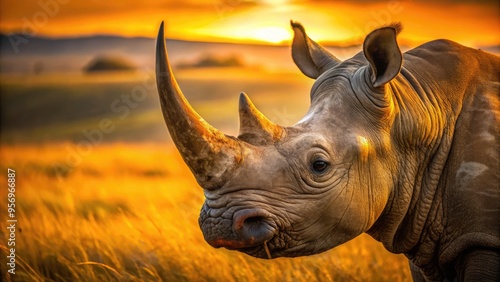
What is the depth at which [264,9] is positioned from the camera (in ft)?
26.3

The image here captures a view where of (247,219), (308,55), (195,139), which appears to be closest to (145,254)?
(308,55)

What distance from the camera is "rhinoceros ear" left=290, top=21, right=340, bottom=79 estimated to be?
5.20m

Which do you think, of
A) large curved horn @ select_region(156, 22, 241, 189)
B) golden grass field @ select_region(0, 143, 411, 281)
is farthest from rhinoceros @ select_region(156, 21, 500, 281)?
golden grass field @ select_region(0, 143, 411, 281)

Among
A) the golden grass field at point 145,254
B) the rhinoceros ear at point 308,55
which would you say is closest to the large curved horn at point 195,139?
the rhinoceros ear at point 308,55

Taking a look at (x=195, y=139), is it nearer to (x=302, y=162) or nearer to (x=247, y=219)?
(x=247, y=219)

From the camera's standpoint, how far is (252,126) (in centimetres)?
428

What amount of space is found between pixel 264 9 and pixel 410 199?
12.1 feet

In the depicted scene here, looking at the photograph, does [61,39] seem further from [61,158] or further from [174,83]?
[174,83]

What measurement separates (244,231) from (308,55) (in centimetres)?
160

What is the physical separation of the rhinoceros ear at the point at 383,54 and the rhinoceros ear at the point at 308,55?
613 millimetres

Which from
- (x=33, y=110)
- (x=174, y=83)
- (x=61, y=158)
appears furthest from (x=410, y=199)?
(x=33, y=110)

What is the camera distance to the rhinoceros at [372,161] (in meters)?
4.09

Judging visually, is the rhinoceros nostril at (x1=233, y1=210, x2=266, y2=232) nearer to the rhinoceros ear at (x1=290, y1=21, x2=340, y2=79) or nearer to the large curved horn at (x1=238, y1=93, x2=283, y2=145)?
the large curved horn at (x1=238, y1=93, x2=283, y2=145)

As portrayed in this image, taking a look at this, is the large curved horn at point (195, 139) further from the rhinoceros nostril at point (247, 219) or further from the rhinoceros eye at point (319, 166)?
the rhinoceros eye at point (319, 166)
